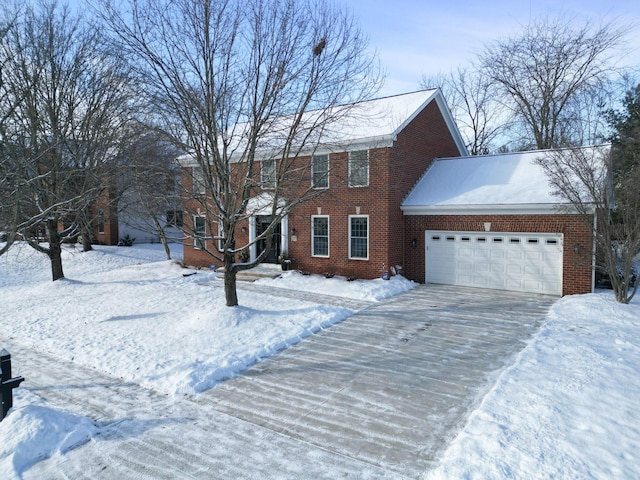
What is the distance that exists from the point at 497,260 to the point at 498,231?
93 cm

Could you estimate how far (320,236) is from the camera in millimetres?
15102

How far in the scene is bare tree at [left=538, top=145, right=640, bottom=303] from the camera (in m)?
9.70

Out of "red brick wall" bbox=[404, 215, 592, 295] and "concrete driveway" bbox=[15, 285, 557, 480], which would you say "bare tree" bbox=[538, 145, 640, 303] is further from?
"concrete driveway" bbox=[15, 285, 557, 480]

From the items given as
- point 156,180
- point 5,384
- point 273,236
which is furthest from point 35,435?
point 273,236

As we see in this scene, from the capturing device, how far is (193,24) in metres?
7.93

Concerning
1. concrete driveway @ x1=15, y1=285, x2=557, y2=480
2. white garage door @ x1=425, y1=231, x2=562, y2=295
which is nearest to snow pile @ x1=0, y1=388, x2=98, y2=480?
concrete driveway @ x1=15, y1=285, x2=557, y2=480

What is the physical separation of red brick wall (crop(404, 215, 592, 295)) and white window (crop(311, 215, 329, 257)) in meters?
3.42

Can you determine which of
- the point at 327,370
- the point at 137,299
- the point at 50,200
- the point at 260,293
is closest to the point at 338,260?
the point at 260,293

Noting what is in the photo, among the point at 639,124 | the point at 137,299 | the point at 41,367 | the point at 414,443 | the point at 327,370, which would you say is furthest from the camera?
the point at 639,124

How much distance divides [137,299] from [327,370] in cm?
758

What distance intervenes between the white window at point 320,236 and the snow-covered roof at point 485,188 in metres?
3.00

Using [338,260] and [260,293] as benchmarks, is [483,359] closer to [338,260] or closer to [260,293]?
[260,293]

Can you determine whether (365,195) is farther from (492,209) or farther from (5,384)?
(5,384)

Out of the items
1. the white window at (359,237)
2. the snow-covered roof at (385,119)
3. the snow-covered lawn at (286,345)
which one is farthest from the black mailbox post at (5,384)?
the white window at (359,237)
